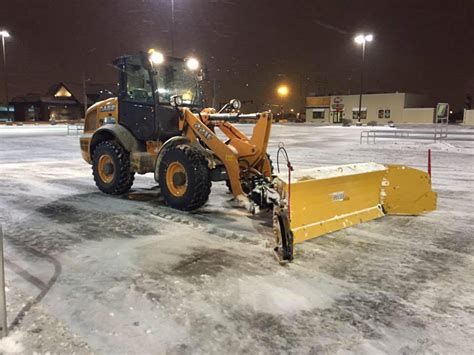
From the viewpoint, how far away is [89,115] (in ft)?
32.1

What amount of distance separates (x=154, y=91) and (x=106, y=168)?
2003 millimetres

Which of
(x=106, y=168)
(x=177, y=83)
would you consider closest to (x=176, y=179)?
(x=177, y=83)

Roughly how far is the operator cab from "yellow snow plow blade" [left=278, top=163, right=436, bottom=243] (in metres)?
3.19

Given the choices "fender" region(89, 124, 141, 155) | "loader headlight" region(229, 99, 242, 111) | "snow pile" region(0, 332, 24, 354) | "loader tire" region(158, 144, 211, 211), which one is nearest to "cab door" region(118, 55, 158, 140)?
"fender" region(89, 124, 141, 155)

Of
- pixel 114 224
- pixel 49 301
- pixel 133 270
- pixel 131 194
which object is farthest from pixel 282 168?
pixel 49 301

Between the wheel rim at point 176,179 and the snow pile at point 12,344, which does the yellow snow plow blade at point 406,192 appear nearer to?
the wheel rim at point 176,179

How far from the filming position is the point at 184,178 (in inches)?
285

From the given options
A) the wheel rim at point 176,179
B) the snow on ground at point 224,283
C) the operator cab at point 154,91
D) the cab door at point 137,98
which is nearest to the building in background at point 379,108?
the operator cab at point 154,91

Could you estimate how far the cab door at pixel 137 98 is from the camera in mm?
8102

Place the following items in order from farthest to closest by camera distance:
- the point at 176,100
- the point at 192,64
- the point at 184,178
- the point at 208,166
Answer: the point at 192,64, the point at 176,100, the point at 184,178, the point at 208,166

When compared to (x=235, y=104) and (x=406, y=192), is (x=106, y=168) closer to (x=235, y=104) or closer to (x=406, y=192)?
(x=235, y=104)

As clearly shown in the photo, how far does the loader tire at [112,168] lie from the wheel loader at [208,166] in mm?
20

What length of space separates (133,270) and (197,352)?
1796 mm

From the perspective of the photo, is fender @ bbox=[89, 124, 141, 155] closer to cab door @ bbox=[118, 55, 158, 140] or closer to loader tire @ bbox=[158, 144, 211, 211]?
cab door @ bbox=[118, 55, 158, 140]
